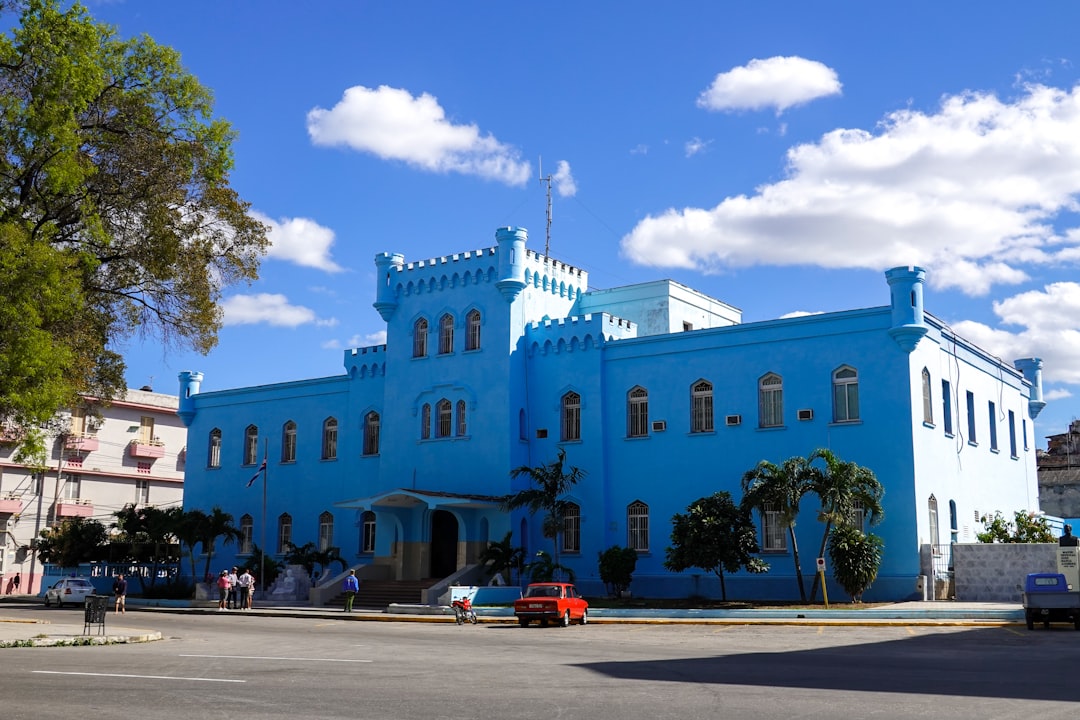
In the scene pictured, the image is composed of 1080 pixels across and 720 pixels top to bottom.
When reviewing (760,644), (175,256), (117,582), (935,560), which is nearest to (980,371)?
(935,560)

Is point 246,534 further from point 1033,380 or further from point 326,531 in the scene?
point 1033,380

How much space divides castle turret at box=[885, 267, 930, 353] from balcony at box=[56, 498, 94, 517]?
45.7m

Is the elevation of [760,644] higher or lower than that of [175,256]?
lower

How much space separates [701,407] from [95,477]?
40744 mm

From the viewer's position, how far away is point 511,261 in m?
39.1

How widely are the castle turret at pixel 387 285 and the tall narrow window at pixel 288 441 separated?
23.5ft

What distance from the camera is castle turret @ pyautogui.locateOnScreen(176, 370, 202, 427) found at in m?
50.1

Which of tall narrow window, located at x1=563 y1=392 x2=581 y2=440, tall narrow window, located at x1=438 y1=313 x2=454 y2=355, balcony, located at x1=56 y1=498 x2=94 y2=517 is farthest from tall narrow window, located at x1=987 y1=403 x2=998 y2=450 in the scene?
balcony, located at x1=56 y1=498 x2=94 y2=517

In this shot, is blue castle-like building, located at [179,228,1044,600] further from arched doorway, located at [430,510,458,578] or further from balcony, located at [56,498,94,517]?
balcony, located at [56,498,94,517]

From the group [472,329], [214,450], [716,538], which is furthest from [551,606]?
[214,450]

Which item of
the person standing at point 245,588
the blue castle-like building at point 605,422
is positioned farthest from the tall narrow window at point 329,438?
the person standing at point 245,588

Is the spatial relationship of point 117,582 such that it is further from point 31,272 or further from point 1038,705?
point 1038,705

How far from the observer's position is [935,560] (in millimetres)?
31094

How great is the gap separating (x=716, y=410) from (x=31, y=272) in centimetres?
2133
